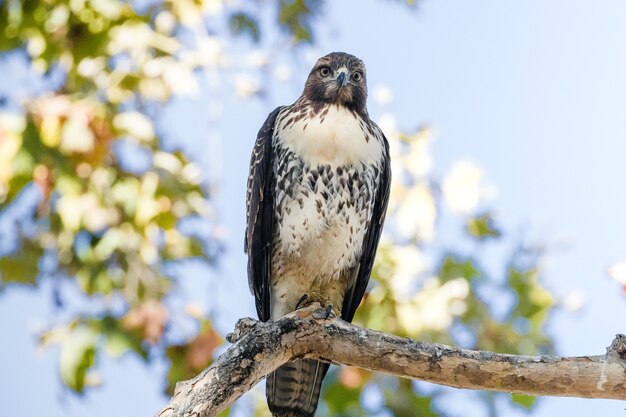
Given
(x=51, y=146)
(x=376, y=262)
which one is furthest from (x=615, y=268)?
(x=51, y=146)

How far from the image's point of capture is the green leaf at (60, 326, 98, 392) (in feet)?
19.0

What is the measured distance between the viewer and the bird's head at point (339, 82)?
17.2ft

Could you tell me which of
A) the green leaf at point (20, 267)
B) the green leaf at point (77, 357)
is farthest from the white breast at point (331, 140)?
the green leaf at point (20, 267)

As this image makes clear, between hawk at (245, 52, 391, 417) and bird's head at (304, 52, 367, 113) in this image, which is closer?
hawk at (245, 52, 391, 417)

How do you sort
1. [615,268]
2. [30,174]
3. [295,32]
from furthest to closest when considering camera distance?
1. [295,32]
2. [30,174]
3. [615,268]

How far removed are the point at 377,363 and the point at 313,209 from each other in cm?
115

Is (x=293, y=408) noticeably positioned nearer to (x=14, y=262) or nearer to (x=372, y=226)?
(x=372, y=226)

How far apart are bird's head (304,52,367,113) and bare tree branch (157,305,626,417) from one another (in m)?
1.48

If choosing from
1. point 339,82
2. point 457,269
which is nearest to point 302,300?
point 339,82

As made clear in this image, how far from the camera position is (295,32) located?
287 inches

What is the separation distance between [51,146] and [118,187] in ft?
1.80

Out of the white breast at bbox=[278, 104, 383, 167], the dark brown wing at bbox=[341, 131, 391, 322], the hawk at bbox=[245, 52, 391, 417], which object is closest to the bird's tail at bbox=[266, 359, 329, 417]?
the hawk at bbox=[245, 52, 391, 417]

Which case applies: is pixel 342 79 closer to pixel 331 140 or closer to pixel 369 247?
pixel 331 140

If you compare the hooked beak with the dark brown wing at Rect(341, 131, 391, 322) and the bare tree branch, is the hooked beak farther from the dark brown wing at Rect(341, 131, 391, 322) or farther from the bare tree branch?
the bare tree branch
